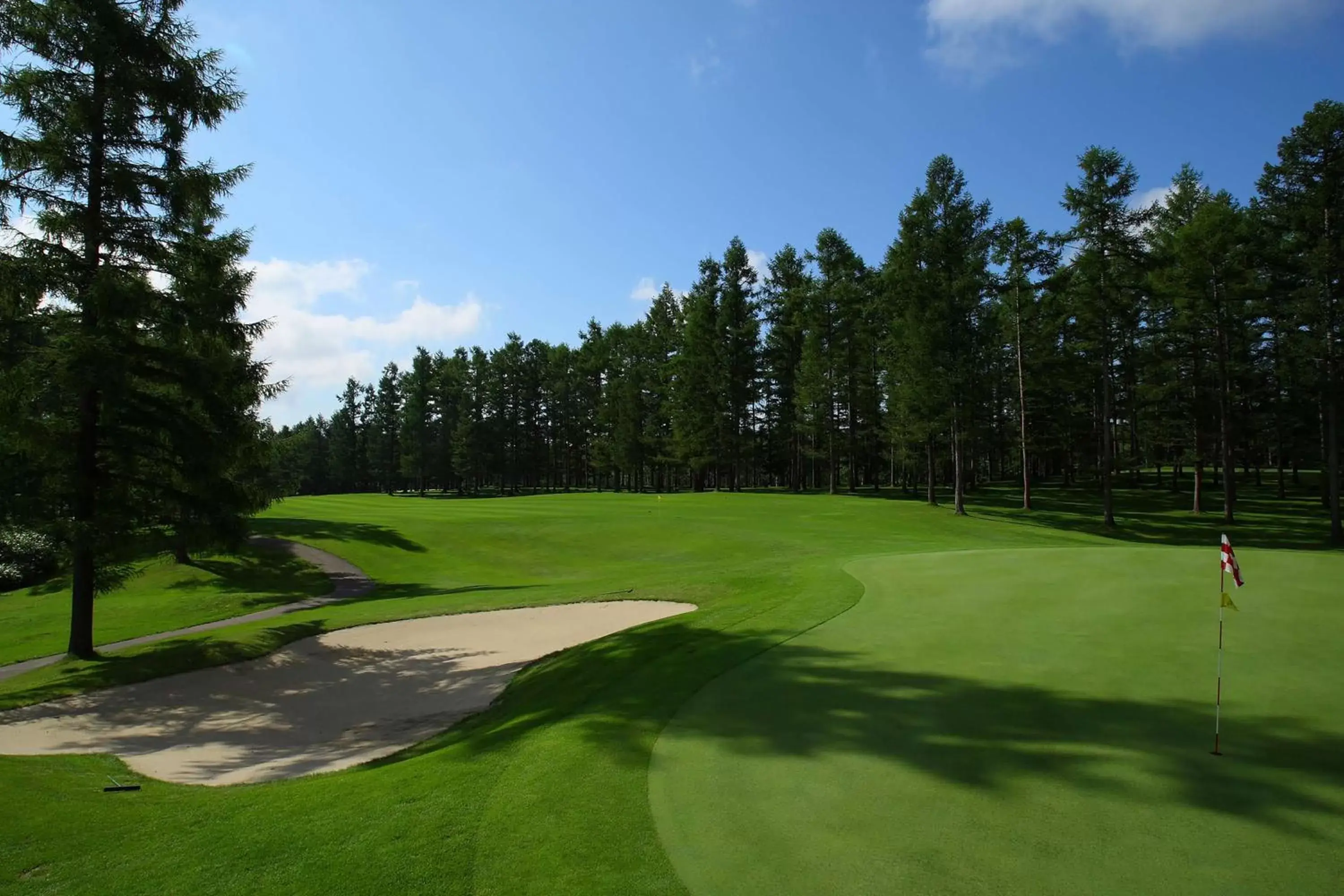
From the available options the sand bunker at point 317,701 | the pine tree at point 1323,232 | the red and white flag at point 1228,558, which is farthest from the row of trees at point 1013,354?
the red and white flag at point 1228,558

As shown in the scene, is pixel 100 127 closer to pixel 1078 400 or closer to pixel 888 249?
pixel 888 249

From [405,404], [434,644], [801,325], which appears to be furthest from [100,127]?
[405,404]

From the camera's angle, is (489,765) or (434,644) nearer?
(489,765)

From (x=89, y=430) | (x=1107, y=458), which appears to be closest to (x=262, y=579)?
(x=89, y=430)

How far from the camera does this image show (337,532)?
35062 mm

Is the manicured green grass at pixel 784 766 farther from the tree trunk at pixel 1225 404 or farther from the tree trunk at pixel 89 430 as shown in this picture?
the tree trunk at pixel 1225 404

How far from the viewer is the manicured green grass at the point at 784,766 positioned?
444cm

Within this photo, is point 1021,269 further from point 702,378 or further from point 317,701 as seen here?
point 317,701

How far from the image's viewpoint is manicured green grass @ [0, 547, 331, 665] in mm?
19062

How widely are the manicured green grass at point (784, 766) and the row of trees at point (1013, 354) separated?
18.2 metres

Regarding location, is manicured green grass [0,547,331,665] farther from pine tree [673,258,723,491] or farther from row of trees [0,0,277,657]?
pine tree [673,258,723,491]

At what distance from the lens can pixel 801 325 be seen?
177ft

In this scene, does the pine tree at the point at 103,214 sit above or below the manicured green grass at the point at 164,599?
above

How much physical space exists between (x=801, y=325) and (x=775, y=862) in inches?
2050
